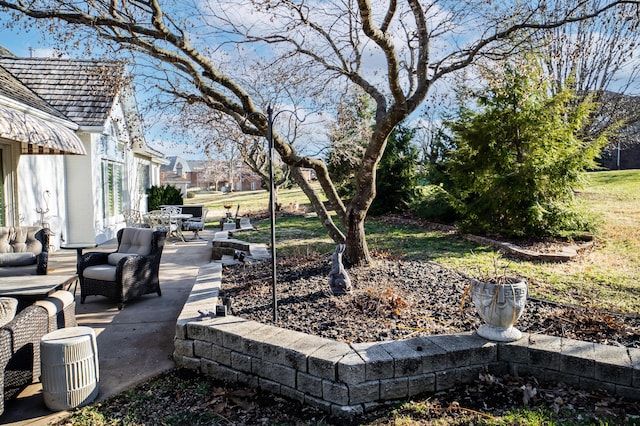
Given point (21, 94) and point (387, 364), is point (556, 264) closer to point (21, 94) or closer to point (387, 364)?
point (387, 364)

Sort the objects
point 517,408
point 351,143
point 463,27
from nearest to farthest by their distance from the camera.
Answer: point 517,408 → point 463,27 → point 351,143

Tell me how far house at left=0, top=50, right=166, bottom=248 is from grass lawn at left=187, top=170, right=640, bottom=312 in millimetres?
4358

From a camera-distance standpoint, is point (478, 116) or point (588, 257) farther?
point (478, 116)

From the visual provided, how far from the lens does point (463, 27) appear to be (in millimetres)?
5613

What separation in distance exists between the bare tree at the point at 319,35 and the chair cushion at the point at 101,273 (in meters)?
2.61

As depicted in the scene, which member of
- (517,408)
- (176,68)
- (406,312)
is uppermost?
(176,68)

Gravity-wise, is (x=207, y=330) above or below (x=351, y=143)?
below

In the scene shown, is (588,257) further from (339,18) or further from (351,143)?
(351,143)

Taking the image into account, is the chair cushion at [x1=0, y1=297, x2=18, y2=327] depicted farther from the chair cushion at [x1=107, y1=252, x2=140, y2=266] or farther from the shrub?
the shrub

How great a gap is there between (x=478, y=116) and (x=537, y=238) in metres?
3.22

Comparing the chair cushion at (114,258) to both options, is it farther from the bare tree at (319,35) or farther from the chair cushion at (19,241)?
the bare tree at (319,35)

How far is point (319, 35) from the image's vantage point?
6.18 metres

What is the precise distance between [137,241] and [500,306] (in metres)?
5.28

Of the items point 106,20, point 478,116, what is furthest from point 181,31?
point 478,116
